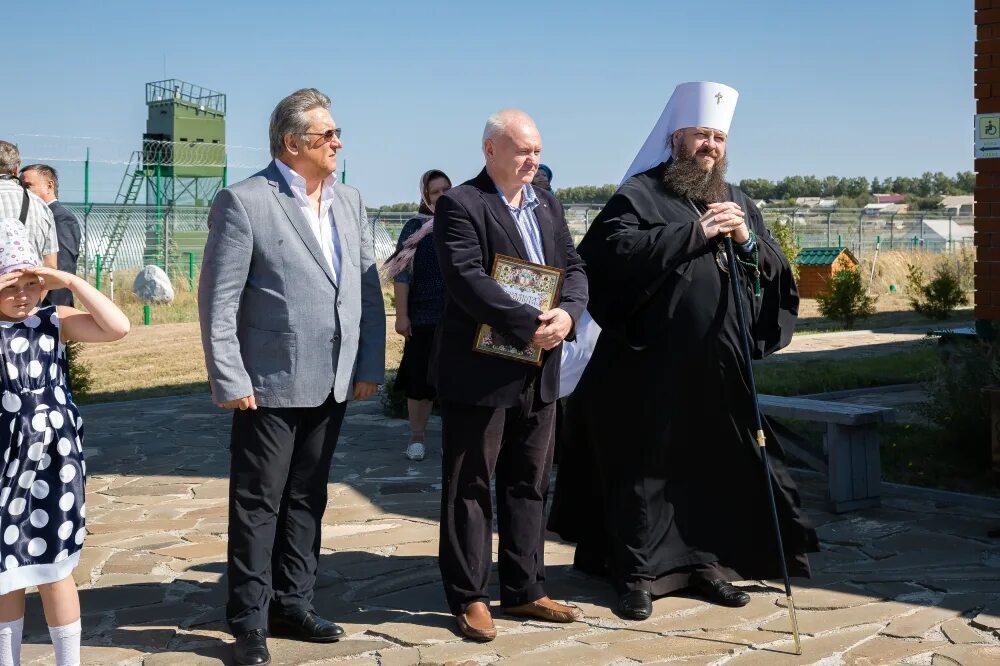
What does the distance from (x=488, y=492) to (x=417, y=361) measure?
299 cm

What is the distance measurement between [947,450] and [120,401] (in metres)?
8.12

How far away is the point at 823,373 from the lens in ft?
43.4

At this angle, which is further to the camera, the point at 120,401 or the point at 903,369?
the point at 903,369

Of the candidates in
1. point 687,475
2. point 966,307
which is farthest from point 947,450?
point 966,307

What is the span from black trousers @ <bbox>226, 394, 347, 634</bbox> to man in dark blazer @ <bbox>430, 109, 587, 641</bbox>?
1.65 ft

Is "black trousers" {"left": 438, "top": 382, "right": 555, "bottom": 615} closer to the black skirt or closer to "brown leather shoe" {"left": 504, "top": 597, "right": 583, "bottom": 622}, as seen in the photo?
"brown leather shoe" {"left": 504, "top": 597, "right": 583, "bottom": 622}

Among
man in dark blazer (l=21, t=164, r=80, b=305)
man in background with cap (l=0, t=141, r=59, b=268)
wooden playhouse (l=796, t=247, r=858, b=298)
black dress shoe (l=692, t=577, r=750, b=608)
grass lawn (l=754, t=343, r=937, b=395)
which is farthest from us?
wooden playhouse (l=796, t=247, r=858, b=298)

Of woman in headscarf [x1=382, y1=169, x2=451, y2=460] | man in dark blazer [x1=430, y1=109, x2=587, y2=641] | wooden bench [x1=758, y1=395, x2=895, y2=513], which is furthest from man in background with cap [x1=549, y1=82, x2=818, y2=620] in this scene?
woman in headscarf [x1=382, y1=169, x2=451, y2=460]

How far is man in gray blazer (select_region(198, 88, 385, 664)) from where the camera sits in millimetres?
4355

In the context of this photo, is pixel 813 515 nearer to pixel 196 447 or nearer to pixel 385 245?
pixel 196 447

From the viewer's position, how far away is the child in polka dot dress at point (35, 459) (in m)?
3.78

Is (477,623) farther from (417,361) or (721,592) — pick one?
(417,361)

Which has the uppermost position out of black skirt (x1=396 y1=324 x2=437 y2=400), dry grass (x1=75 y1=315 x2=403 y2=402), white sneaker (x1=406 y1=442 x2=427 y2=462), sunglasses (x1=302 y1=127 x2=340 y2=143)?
sunglasses (x1=302 y1=127 x2=340 y2=143)

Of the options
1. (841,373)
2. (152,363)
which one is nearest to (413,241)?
(841,373)
